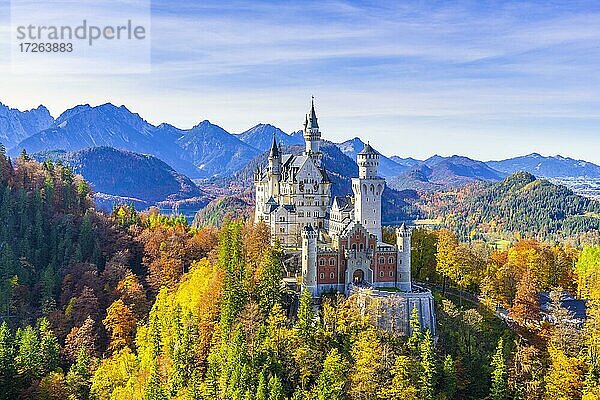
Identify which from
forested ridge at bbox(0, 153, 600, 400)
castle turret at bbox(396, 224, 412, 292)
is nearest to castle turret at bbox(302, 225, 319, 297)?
forested ridge at bbox(0, 153, 600, 400)

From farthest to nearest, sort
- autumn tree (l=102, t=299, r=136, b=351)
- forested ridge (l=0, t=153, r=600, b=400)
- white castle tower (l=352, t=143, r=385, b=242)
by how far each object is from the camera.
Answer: autumn tree (l=102, t=299, r=136, b=351) → white castle tower (l=352, t=143, r=385, b=242) → forested ridge (l=0, t=153, r=600, b=400)

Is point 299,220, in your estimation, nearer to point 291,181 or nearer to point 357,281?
point 291,181

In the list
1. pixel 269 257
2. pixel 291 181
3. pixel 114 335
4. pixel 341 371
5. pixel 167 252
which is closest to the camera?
pixel 341 371

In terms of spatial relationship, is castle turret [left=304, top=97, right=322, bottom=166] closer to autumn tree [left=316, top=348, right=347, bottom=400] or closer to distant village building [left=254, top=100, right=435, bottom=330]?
distant village building [left=254, top=100, right=435, bottom=330]

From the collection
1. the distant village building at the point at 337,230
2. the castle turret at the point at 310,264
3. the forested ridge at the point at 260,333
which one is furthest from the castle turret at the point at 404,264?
the castle turret at the point at 310,264

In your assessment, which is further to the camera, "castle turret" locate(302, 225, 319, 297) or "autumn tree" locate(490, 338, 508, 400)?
"castle turret" locate(302, 225, 319, 297)

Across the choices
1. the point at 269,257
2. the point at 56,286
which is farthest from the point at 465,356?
the point at 56,286

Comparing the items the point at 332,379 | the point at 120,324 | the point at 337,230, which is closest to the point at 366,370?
the point at 332,379

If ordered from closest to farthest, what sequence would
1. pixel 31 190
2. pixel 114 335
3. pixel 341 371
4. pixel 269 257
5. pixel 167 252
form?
pixel 341 371, pixel 269 257, pixel 114 335, pixel 167 252, pixel 31 190
